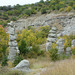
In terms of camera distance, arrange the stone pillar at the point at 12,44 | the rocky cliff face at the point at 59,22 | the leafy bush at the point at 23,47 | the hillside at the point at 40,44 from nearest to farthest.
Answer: the hillside at the point at 40,44, the stone pillar at the point at 12,44, the leafy bush at the point at 23,47, the rocky cliff face at the point at 59,22

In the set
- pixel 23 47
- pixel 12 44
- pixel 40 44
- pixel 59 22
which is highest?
pixel 59 22

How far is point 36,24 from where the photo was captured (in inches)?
1312

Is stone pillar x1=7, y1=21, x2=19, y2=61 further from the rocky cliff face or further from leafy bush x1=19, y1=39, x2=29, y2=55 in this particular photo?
the rocky cliff face

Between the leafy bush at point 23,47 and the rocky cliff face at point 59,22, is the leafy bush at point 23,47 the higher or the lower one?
the lower one

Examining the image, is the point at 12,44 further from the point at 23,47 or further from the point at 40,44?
A: the point at 40,44

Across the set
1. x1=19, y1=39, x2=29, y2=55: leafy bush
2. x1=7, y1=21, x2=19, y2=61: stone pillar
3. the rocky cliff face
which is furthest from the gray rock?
the rocky cliff face

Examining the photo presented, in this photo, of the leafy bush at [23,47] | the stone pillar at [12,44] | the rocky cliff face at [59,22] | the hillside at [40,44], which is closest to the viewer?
the hillside at [40,44]

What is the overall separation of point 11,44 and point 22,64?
6.02m

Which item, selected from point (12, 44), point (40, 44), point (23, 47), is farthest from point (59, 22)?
point (12, 44)

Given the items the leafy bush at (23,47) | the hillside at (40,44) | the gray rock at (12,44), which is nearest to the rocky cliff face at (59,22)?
the hillside at (40,44)

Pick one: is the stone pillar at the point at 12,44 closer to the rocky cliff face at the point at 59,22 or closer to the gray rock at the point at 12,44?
the gray rock at the point at 12,44

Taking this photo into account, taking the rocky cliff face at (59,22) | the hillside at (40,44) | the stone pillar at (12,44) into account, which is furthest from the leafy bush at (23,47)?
the rocky cliff face at (59,22)

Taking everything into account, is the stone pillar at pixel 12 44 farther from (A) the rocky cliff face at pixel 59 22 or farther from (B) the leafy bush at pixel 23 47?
(A) the rocky cliff face at pixel 59 22

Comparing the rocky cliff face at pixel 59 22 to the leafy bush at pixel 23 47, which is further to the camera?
the rocky cliff face at pixel 59 22
